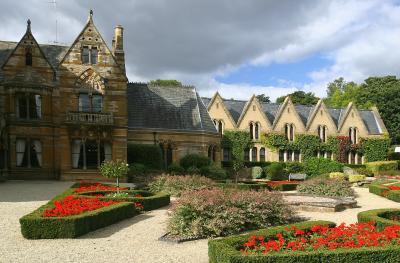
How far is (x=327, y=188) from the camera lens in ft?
86.6

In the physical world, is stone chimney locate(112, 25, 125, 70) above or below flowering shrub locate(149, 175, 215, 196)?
above

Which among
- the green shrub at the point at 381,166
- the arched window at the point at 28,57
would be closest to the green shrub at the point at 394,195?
the green shrub at the point at 381,166

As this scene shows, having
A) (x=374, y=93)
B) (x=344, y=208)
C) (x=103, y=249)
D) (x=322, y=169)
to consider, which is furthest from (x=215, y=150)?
(x=374, y=93)

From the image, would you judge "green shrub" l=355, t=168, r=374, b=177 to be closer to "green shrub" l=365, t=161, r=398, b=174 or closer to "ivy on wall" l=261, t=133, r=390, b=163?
"green shrub" l=365, t=161, r=398, b=174

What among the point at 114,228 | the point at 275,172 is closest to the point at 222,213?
the point at 114,228

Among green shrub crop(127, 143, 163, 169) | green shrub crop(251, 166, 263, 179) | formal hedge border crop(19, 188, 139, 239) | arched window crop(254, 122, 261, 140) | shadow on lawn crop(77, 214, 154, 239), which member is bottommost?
green shrub crop(251, 166, 263, 179)

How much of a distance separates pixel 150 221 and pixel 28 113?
19206 millimetres

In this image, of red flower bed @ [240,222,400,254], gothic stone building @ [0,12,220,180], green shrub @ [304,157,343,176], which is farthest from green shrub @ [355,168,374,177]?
red flower bed @ [240,222,400,254]

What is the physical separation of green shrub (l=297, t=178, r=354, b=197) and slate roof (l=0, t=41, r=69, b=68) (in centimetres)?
2140

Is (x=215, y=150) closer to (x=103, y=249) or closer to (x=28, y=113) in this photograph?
(x=28, y=113)

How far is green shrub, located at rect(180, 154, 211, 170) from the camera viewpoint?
3641cm

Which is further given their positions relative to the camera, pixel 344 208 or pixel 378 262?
pixel 344 208

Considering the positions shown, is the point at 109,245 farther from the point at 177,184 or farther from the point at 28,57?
the point at 28,57

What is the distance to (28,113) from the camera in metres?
31.8
